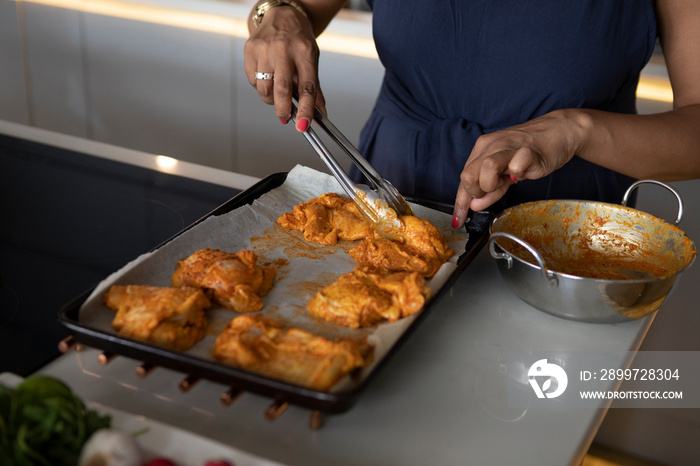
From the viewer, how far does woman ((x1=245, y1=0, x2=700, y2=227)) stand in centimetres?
114

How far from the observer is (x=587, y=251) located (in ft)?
3.99

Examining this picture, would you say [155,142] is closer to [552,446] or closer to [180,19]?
[180,19]

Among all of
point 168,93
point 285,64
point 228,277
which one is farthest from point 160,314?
point 168,93

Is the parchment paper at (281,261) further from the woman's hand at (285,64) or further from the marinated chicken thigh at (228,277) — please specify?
the woman's hand at (285,64)

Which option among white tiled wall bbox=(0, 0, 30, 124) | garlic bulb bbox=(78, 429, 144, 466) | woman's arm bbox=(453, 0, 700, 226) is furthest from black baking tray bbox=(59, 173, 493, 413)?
white tiled wall bbox=(0, 0, 30, 124)

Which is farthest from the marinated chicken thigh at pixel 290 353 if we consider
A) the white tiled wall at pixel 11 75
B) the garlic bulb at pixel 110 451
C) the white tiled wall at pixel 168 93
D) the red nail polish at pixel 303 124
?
the white tiled wall at pixel 11 75

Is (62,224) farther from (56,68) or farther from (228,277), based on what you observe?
(56,68)

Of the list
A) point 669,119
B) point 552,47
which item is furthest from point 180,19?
point 669,119

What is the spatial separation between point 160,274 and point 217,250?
0.10 meters

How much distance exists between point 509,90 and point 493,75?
0.05m

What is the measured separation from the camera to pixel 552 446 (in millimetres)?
812

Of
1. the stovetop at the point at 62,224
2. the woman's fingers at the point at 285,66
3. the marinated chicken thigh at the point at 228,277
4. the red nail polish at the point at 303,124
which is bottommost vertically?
the stovetop at the point at 62,224

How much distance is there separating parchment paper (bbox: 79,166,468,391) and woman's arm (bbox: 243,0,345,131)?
6.8 inches

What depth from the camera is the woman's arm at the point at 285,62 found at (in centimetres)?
124
